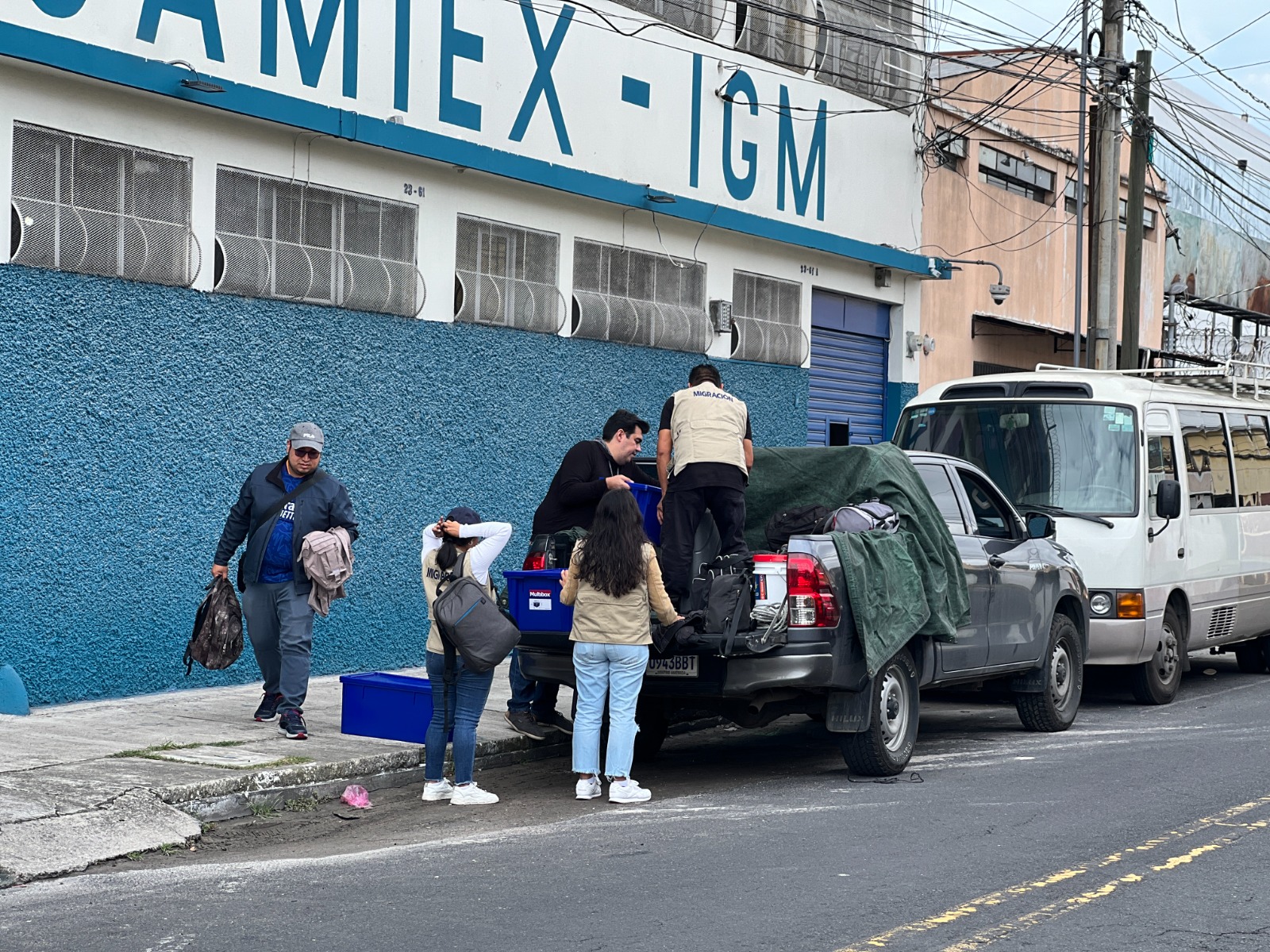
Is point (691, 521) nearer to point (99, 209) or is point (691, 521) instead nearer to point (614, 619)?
point (614, 619)

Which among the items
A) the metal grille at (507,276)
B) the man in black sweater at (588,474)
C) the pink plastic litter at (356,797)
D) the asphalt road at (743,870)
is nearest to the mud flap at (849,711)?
the asphalt road at (743,870)

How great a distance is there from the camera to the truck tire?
10.9m

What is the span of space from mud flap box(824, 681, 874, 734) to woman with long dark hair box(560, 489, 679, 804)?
1.06 m

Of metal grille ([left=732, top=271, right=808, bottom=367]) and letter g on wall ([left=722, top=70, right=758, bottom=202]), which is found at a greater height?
letter g on wall ([left=722, top=70, right=758, bottom=202])

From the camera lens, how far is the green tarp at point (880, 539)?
28.1ft

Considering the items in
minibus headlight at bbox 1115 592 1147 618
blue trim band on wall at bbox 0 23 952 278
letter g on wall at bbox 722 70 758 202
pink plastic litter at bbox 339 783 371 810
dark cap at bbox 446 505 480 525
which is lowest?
pink plastic litter at bbox 339 783 371 810

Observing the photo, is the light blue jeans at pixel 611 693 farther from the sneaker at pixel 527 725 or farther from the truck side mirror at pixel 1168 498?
the truck side mirror at pixel 1168 498

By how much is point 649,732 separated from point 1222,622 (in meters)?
6.44

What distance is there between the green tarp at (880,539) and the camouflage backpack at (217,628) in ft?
10.3

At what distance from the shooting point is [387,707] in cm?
927

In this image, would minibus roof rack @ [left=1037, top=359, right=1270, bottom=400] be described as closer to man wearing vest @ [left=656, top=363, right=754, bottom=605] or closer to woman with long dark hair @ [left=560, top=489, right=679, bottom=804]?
man wearing vest @ [left=656, top=363, right=754, bottom=605]

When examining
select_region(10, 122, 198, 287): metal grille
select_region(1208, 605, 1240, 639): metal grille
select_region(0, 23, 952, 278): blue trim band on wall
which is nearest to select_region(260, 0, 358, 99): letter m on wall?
select_region(0, 23, 952, 278): blue trim band on wall

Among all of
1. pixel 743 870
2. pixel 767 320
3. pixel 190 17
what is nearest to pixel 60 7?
pixel 190 17

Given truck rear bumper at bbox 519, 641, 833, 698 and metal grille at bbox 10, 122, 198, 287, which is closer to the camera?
truck rear bumper at bbox 519, 641, 833, 698
